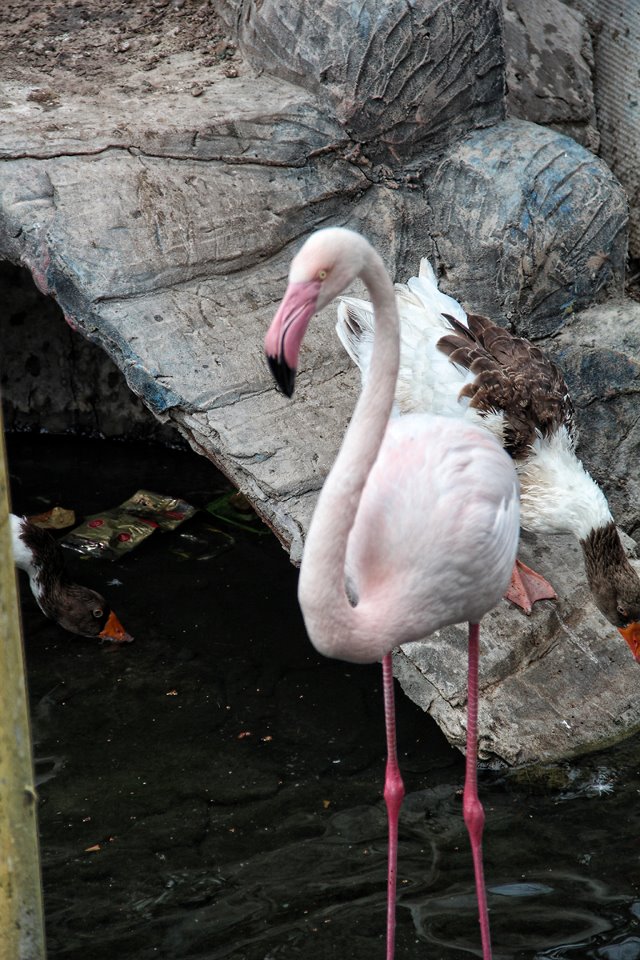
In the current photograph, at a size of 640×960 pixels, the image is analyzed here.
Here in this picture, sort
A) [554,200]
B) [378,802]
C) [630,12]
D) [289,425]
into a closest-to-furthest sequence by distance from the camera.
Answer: [378,802], [289,425], [554,200], [630,12]

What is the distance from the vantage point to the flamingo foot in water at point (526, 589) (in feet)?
14.2

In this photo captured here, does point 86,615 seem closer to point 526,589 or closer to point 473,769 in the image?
point 526,589

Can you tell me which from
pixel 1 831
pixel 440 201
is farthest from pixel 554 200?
pixel 1 831

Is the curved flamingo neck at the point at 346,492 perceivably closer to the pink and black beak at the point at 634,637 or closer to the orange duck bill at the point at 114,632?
the pink and black beak at the point at 634,637

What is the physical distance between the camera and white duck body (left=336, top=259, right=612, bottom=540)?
416 cm

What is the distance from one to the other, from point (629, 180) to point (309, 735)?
3.64 metres

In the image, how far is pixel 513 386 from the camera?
415cm

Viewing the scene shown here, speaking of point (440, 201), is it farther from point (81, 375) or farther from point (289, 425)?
point (81, 375)

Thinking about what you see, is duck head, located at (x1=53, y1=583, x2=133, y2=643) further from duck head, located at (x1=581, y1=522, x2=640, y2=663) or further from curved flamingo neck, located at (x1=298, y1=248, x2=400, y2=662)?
curved flamingo neck, located at (x1=298, y1=248, x2=400, y2=662)

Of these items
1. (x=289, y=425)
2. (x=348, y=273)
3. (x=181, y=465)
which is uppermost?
(x=348, y=273)

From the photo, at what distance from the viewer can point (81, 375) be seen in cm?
634

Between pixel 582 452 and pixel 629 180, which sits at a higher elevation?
pixel 629 180

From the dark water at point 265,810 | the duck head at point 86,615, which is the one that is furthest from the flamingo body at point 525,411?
the duck head at point 86,615

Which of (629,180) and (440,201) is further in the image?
(629,180)
